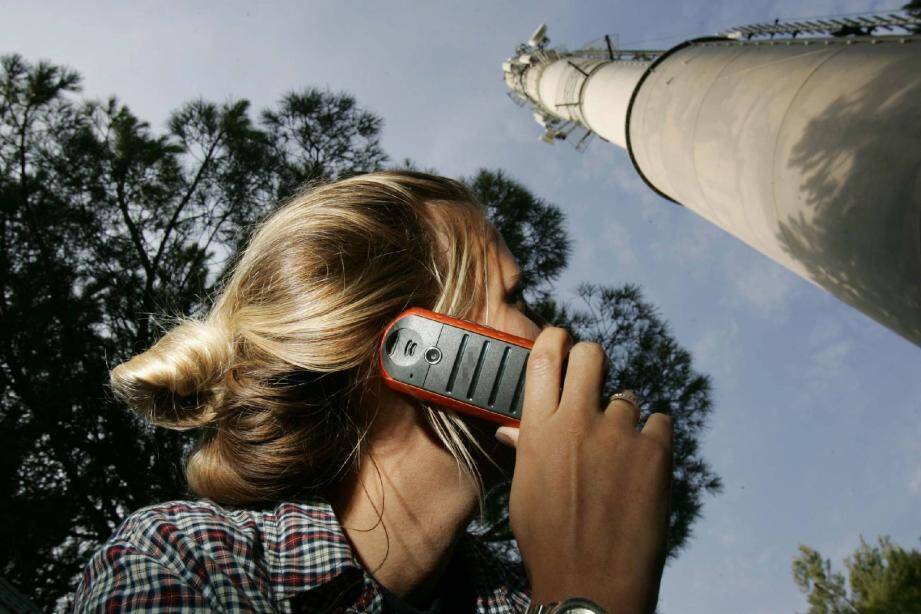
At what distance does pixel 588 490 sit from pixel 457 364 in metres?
→ 0.43

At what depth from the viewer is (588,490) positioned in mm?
903

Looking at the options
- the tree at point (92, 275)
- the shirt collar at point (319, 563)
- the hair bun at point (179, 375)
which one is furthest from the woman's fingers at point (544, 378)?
the tree at point (92, 275)

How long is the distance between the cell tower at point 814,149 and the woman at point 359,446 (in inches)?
61.4

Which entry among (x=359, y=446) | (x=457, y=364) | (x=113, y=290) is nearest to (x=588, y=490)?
(x=457, y=364)

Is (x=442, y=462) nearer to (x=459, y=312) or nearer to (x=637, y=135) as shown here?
(x=459, y=312)

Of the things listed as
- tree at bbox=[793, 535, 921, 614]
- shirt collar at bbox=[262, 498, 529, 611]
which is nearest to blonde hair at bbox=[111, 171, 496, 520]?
shirt collar at bbox=[262, 498, 529, 611]

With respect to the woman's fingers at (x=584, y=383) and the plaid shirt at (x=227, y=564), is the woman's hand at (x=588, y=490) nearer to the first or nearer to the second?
the woman's fingers at (x=584, y=383)

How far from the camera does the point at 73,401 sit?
4.46 m

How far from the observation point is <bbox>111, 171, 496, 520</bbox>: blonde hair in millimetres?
1360

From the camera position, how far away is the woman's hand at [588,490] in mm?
849

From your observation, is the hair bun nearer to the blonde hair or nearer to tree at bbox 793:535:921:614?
the blonde hair

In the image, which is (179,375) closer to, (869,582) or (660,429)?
(660,429)

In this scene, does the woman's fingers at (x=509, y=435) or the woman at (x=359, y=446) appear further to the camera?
the woman's fingers at (x=509, y=435)

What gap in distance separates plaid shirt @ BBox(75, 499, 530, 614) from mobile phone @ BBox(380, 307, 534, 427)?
0.39 metres
